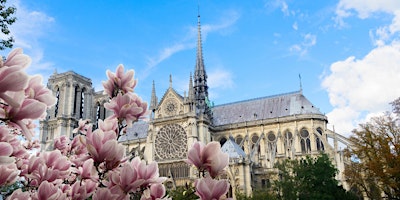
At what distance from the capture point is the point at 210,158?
185 centimetres

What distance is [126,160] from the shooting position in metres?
2.03

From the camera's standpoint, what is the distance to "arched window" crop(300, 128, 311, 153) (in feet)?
117

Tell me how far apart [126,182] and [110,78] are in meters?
0.83

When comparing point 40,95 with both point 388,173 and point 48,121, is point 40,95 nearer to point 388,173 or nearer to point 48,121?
point 388,173

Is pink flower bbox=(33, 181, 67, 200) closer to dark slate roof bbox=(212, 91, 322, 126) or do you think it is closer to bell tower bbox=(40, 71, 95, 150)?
dark slate roof bbox=(212, 91, 322, 126)

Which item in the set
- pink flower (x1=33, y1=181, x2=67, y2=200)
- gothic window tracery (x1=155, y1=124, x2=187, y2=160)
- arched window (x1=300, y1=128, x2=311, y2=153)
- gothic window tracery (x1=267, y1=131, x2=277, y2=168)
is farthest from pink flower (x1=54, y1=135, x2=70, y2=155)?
arched window (x1=300, y1=128, x2=311, y2=153)

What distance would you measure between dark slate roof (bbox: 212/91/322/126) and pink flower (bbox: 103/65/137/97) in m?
37.4

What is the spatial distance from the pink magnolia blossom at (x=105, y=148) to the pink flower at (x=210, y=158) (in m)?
0.41

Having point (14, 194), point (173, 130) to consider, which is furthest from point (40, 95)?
point (173, 130)

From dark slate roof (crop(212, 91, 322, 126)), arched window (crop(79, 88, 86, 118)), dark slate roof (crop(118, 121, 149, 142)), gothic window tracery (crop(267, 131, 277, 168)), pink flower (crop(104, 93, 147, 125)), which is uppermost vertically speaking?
arched window (crop(79, 88, 86, 118))

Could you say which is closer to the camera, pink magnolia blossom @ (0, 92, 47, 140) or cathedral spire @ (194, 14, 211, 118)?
pink magnolia blossom @ (0, 92, 47, 140)

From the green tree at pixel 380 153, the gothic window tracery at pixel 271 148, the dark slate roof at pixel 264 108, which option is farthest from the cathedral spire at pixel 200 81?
the green tree at pixel 380 153

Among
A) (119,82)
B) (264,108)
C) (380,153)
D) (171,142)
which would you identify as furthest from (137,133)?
(119,82)

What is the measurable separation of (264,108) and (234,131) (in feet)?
16.6
